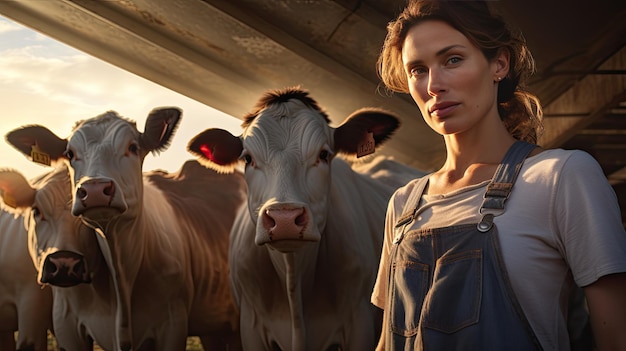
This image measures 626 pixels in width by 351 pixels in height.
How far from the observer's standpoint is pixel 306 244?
392 centimetres

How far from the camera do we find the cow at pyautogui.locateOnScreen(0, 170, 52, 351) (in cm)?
651

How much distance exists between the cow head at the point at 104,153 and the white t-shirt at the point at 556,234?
10.9 ft

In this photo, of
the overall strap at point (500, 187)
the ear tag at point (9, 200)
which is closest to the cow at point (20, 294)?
the ear tag at point (9, 200)

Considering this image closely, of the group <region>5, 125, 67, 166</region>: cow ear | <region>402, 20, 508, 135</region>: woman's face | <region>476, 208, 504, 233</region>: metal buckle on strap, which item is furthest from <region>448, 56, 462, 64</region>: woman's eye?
<region>5, 125, 67, 166</region>: cow ear

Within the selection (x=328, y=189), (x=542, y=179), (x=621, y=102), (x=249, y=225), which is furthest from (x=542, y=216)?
(x=621, y=102)

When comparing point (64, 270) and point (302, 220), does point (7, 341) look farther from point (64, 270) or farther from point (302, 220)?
point (302, 220)

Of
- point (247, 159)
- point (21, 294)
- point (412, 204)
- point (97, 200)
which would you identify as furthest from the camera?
point (21, 294)

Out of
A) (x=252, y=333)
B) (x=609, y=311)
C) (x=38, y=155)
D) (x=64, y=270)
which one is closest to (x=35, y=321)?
(x=64, y=270)

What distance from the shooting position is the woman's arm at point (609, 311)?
5.56 feet

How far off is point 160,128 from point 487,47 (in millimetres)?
3996

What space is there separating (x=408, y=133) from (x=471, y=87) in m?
7.52

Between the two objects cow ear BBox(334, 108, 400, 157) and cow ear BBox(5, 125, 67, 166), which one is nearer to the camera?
cow ear BBox(334, 108, 400, 157)

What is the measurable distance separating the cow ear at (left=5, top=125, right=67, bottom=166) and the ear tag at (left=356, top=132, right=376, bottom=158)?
8.05 feet

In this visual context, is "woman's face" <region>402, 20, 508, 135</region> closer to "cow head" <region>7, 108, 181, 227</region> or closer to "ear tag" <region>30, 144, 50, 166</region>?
"cow head" <region>7, 108, 181, 227</region>
